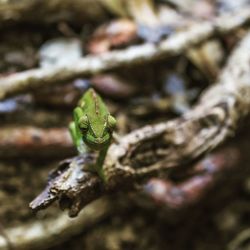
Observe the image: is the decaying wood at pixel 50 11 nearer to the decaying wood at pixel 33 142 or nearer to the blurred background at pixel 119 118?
the blurred background at pixel 119 118

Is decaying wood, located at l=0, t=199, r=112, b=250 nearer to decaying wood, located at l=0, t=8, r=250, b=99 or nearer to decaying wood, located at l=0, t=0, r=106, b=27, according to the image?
decaying wood, located at l=0, t=8, r=250, b=99

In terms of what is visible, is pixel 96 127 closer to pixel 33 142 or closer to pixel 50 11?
pixel 33 142

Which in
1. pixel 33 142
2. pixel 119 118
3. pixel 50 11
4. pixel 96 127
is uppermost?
pixel 50 11

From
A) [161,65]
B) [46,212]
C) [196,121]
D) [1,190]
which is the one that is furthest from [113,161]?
[161,65]

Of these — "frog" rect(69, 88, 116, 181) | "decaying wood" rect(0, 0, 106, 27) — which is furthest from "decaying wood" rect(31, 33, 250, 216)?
"decaying wood" rect(0, 0, 106, 27)

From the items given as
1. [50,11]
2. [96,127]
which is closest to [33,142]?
[96,127]

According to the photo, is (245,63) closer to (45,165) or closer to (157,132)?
(157,132)
